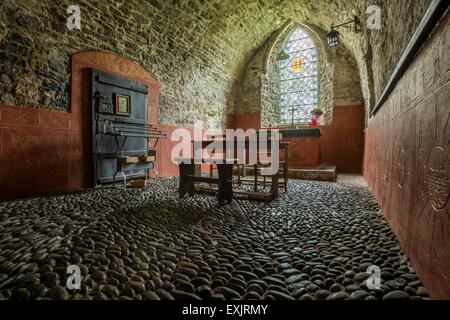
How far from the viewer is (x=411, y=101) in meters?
1.61

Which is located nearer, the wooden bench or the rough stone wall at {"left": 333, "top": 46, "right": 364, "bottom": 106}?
the wooden bench

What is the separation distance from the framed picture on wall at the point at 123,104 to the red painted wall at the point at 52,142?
0.54m

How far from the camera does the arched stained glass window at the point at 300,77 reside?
893 centimetres

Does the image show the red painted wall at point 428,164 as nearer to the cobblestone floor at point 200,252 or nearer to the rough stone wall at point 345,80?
the cobblestone floor at point 200,252

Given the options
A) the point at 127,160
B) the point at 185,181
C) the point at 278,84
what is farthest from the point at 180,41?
the point at 278,84

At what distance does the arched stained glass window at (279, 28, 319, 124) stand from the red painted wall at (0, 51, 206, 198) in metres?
6.82

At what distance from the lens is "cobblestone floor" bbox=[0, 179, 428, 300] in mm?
1233

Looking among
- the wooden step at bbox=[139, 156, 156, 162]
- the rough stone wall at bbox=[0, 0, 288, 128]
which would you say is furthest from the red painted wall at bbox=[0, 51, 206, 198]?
the wooden step at bbox=[139, 156, 156, 162]

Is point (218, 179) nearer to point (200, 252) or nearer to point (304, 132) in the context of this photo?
point (200, 252)

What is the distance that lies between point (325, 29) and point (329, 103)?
2.67 meters

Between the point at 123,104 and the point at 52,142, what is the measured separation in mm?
1655

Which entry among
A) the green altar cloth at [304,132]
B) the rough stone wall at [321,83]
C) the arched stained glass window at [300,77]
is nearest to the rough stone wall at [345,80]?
the rough stone wall at [321,83]

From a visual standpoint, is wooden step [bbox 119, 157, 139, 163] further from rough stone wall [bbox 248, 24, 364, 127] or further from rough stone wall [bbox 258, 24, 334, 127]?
rough stone wall [bbox 248, 24, 364, 127]
